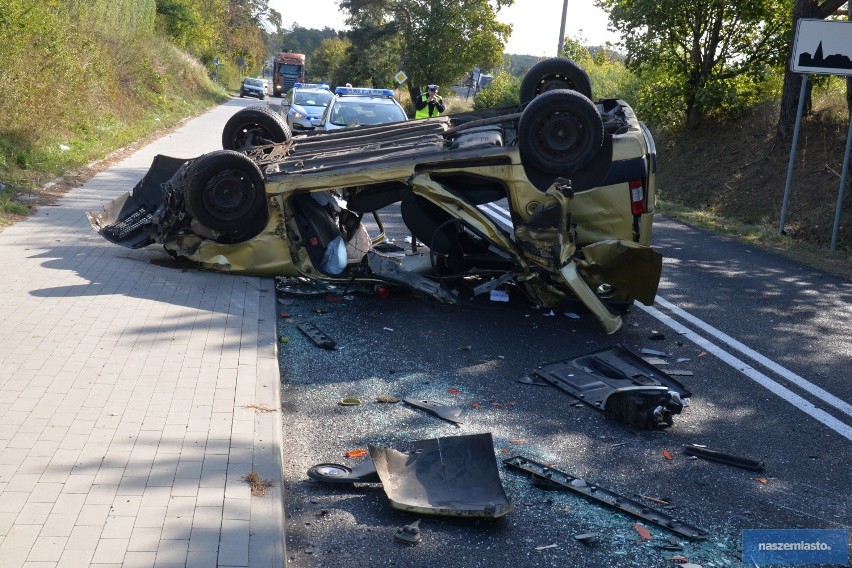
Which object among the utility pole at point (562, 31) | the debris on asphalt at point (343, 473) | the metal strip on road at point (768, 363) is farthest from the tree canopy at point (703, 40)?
the debris on asphalt at point (343, 473)

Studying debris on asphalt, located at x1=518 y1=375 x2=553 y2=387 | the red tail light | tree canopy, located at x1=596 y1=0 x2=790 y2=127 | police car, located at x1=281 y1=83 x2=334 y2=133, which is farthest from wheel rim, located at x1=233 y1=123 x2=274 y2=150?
tree canopy, located at x1=596 y1=0 x2=790 y2=127

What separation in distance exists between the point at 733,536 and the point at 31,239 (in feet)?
26.4

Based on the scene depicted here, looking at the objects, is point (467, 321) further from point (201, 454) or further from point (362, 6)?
point (362, 6)

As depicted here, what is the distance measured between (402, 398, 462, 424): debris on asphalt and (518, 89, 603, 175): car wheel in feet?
8.99

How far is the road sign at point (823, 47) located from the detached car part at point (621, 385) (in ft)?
27.5

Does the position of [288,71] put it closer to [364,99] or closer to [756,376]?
[364,99]

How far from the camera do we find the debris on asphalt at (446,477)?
4281mm

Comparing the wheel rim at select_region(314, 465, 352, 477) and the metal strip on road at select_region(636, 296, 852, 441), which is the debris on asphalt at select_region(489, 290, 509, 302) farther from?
the wheel rim at select_region(314, 465, 352, 477)

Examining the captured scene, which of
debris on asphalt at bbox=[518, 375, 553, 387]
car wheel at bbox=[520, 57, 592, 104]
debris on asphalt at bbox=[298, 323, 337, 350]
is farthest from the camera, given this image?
car wheel at bbox=[520, 57, 592, 104]

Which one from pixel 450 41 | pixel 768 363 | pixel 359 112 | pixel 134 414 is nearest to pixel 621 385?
pixel 768 363

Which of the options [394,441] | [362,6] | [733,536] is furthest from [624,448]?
[362,6]

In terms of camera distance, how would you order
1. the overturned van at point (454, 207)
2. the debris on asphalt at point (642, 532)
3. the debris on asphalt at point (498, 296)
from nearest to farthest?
the debris on asphalt at point (642, 532) < the overturned van at point (454, 207) < the debris on asphalt at point (498, 296)

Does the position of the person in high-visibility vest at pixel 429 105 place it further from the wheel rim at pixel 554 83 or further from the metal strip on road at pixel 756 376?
the metal strip on road at pixel 756 376

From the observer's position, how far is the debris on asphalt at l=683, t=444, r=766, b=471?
4.98 meters
